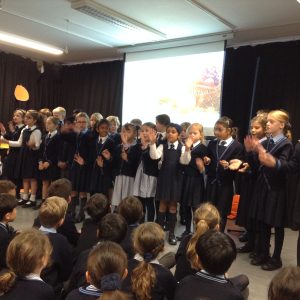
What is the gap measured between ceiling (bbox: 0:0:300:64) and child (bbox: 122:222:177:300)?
339 centimetres

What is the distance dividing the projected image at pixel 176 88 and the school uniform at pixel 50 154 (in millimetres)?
2237

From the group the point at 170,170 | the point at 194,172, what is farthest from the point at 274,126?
the point at 170,170

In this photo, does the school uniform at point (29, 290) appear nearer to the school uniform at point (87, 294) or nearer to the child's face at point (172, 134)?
the school uniform at point (87, 294)

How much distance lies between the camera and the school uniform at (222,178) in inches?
142

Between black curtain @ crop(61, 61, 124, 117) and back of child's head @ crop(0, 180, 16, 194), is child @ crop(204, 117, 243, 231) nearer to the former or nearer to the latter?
back of child's head @ crop(0, 180, 16, 194)

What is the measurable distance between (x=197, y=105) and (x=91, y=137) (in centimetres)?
233

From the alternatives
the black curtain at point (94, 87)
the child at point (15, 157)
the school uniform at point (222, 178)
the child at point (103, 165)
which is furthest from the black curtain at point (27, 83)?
the school uniform at point (222, 178)

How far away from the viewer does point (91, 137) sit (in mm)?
4621

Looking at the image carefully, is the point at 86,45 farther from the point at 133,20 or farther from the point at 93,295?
the point at 93,295

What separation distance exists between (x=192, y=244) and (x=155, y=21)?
13.1ft

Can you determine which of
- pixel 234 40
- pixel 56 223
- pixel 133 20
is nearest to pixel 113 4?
pixel 133 20

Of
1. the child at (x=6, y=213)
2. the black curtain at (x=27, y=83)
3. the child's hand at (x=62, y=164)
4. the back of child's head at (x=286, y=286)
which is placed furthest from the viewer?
the black curtain at (x=27, y=83)

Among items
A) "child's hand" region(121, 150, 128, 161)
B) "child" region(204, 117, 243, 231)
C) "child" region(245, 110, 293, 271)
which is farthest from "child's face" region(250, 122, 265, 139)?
"child's hand" region(121, 150, 128, 161)

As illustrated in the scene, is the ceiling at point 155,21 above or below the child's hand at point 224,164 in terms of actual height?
above
